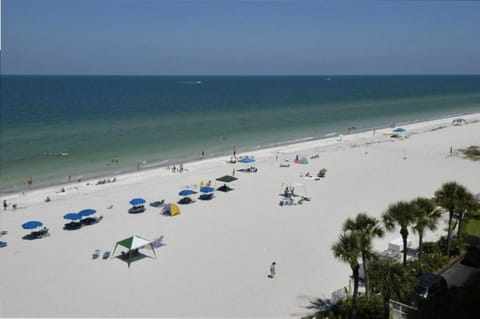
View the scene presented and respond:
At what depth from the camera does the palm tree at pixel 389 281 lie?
10.8 metres

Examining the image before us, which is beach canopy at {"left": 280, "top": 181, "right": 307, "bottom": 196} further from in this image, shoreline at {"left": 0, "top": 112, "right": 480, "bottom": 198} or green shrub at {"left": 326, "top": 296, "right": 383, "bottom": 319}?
green shrub at {"left": 326, "top": 296, "right": 383, "bottom": 319}

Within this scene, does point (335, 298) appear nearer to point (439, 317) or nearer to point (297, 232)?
point (439, 317)

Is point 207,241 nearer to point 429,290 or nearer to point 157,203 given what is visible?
point 157,203

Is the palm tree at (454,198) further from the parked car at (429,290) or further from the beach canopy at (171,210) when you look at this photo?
the beach canopy at (171,210)

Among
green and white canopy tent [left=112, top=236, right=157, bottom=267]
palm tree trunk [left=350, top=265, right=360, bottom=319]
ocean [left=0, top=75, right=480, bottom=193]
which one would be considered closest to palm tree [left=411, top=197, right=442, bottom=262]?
palm tree trunk [left=350, top=265, right=360, bottom=319]

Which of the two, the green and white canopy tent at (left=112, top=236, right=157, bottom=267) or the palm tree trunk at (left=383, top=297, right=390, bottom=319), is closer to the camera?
the palm tree trunk at (left=383, top=297, right=390, bottom=319)

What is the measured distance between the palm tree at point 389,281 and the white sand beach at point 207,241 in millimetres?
2779

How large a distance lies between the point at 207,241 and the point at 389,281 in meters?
9.50

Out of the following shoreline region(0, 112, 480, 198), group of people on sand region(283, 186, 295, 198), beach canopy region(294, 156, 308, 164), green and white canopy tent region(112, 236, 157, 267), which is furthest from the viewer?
beach canopy region(294, 156, 308, 164)

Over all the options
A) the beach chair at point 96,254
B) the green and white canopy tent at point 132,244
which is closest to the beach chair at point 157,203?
the beach chair at point 96,254

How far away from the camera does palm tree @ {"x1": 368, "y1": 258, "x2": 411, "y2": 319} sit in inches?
427

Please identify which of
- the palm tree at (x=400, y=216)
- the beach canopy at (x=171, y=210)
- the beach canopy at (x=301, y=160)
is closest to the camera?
the palm tree at (x=400, y=216)

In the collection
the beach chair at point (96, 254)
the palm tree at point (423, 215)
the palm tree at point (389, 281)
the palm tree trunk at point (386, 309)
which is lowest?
the beach chair at point (96, 254)

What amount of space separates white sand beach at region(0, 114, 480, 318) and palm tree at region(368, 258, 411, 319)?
278cm
